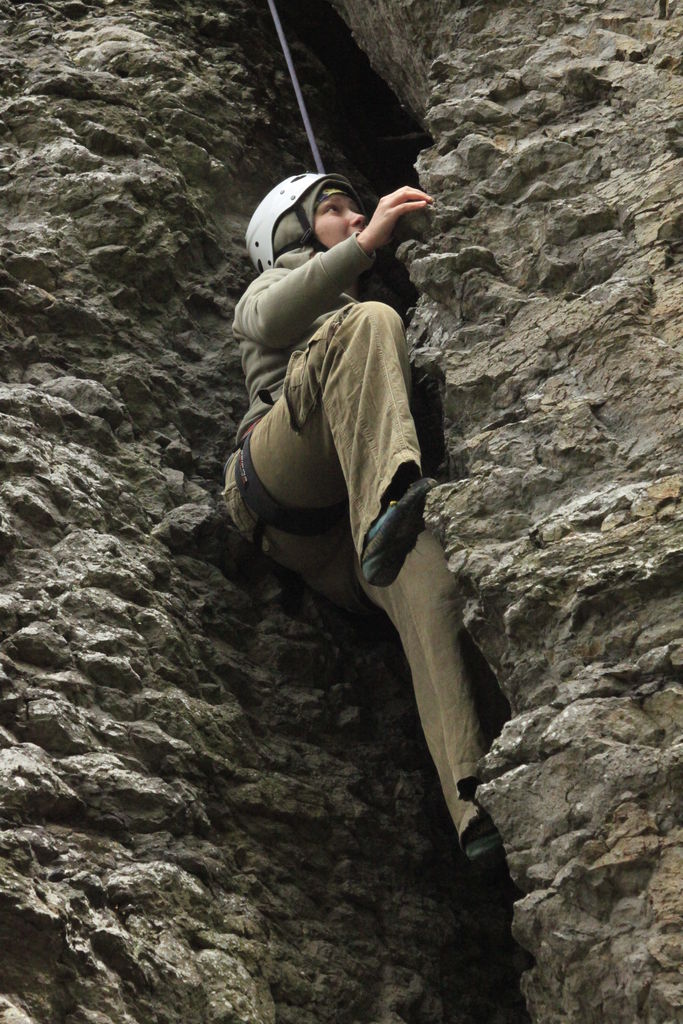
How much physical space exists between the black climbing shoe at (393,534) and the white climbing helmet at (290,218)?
1.61 m

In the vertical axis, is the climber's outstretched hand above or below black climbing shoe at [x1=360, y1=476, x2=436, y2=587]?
above

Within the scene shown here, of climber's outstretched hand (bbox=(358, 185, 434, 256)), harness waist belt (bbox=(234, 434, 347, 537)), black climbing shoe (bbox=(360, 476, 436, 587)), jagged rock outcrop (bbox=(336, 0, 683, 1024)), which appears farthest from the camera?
harness waist belt (bbox=(234, 434, 347, 537))

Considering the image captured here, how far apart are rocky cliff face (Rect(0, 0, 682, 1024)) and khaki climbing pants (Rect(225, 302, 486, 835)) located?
198 mm

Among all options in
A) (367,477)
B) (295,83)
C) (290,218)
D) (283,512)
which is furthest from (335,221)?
(367,477)

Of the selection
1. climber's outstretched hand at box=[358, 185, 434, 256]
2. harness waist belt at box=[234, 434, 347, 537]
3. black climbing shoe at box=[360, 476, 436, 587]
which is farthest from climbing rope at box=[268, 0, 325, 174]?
black climbing shoe at box=[360, 476, 436, 587]

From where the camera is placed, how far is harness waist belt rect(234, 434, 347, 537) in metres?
3.90

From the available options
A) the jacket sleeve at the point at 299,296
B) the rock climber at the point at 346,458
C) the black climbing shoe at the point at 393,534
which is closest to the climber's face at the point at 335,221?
the rock climber at the point at 346,458

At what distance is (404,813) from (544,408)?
1.31 meters

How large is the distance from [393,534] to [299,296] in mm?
1001

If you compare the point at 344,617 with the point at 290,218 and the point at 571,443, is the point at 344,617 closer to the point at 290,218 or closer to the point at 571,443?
the point at 571,443

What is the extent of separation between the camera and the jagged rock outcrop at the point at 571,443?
258cm

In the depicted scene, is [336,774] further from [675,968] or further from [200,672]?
[675,968]

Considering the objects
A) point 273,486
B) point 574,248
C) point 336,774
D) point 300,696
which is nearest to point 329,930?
point 336,774

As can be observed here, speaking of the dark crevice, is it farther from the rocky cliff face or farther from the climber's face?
the climber's face
